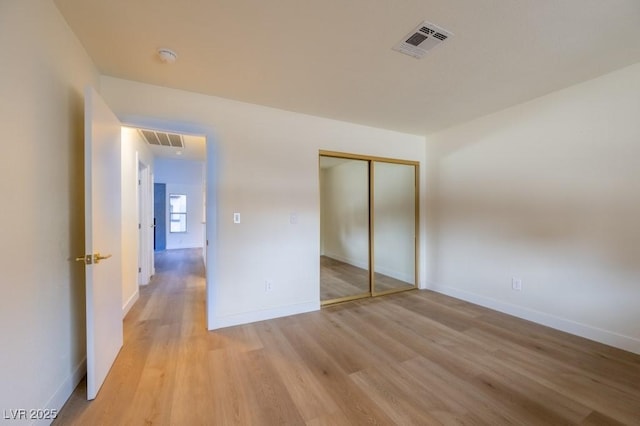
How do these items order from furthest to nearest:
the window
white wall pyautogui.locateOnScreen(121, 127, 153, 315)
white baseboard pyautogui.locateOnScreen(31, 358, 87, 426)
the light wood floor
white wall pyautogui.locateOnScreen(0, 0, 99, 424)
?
the window < white wall pyautogui.locateOnScreen(121, 127, 153, 315) < the light wood floor < white baseboard pyautogui.locateOnScreen(31, 358, 87, 426) < white wall pyautogui.locateOnScreen(0, 0, 99, 424)

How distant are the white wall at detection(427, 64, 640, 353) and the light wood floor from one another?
1.12 feet

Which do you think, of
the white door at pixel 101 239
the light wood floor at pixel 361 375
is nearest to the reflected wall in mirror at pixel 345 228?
the light wood floor at pixel 361 375

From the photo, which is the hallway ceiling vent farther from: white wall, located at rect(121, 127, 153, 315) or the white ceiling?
the white ceiling

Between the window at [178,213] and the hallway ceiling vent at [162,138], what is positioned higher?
the hallway ceiling vent at [162,138]

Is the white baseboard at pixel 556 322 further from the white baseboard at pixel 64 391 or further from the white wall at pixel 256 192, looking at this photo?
the white baseboard at pixel 64 391

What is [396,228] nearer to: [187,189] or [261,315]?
[261,315]

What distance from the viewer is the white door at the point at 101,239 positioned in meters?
1.68

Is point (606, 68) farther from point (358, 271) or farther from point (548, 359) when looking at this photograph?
point (358, 271)

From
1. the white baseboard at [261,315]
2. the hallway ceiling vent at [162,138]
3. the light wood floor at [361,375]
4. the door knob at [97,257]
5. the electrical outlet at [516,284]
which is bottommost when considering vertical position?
the light wood floor at [361,375]

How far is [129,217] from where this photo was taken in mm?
3354

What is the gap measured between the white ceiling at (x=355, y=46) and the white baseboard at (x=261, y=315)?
2430mm

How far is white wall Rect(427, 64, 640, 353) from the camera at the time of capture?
2324 mm

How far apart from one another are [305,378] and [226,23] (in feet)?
8.59

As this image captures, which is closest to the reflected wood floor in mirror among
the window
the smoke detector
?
the smoke detector
